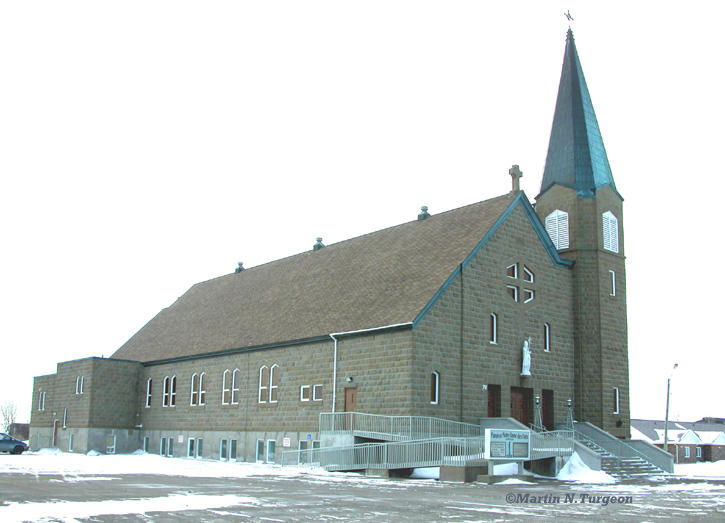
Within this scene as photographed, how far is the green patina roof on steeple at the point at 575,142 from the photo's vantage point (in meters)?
38.0

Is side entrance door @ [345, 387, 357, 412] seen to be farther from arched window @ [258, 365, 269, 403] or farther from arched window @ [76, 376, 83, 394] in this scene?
arched window @ [76, 376, 83, 394]

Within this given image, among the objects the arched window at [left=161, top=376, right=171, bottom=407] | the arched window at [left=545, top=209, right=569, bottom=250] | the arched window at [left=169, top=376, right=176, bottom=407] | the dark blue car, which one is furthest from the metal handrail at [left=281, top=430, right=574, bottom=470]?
the dark blue car

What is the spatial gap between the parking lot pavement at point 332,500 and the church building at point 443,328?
7.17 meters

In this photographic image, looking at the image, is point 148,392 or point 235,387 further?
point 148,392

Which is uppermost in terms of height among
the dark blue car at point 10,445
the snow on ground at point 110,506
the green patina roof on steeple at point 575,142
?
the green patina roof on steeple at point 575,142

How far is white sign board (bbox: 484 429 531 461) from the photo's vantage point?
2548cm

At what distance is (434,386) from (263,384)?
1025 centimetres

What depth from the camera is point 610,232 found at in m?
38.0

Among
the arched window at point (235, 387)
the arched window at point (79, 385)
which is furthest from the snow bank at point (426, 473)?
the arched window at point (79, 385)

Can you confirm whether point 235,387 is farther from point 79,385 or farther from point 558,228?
point 558,228

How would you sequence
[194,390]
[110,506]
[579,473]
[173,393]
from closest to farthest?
1. [110,506]
2. [579,473]
3. [194,390]
4. [173,393]

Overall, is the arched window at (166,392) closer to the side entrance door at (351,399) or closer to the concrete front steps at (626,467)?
the side entrance door at (351,399)

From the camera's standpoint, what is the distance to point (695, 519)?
49.9 ft

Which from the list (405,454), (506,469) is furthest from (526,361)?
(405,454)
